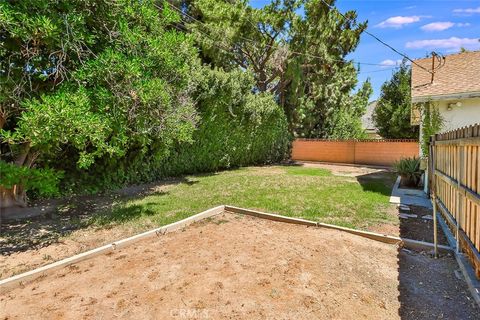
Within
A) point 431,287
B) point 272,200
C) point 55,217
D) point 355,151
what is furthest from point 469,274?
point 355,151

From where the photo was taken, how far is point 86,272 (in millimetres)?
3723

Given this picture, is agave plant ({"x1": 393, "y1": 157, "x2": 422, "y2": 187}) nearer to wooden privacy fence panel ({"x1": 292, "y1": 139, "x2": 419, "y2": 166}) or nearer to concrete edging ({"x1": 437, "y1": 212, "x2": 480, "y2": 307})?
concrete edging ({"x1": 437, "y1": 212, "x2": 480, "y2": 307})

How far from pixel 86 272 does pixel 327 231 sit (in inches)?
143

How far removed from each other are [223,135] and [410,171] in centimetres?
745

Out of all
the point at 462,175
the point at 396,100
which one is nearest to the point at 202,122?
the point at 462,175

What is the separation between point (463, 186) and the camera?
9.68 ft

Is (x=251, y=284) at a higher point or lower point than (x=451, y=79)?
lower

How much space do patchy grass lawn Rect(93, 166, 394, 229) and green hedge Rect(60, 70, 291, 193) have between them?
1.13 meters

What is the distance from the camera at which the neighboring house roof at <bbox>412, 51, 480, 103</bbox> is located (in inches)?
320

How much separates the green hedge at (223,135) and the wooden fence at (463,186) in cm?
614

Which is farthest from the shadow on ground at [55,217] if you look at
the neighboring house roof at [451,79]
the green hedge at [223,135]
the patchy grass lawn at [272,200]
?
the neighboring house roof at [451,79]

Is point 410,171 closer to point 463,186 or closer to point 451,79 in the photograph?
point 451,79

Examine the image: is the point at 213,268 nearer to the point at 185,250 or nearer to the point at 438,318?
the point at 185,250

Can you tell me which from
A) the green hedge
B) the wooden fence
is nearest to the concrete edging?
the wooden fence
